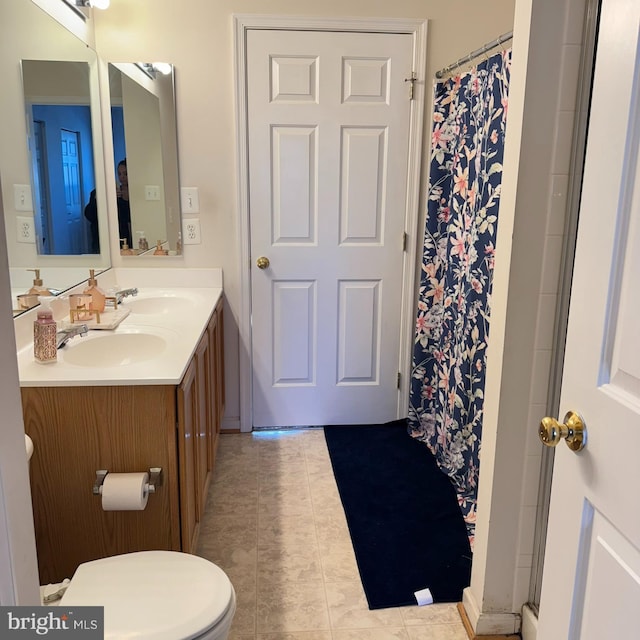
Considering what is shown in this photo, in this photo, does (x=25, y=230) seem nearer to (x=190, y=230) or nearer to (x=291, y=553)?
(x=190, y=230)

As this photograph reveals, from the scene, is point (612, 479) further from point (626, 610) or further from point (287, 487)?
point (287, 487)

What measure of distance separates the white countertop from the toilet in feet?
1.19

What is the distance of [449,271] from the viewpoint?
2.77 meters

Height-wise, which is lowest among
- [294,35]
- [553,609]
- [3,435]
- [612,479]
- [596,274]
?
[553,609]

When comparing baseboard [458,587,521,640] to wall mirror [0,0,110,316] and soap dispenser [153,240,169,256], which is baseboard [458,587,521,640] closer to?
wall mirror [0,0,110,316]

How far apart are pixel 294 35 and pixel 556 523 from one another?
8.34ft

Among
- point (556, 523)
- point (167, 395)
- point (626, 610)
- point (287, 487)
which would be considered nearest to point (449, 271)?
point (287, 487)

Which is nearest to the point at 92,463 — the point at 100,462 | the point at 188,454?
the point at 100,462

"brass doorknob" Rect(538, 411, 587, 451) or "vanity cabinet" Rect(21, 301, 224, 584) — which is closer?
"brass doorknob" Rect(538, 411, 587, 451)

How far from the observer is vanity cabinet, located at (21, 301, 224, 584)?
1637mm

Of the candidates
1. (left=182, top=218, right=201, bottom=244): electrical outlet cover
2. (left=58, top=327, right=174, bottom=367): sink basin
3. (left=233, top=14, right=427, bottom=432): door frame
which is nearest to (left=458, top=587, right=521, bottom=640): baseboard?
(left=58, top=327, right=174, bottom=367): sink basin

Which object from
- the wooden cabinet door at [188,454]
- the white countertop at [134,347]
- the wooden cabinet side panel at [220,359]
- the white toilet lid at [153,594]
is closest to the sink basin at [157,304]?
the white countertop at [134,347]

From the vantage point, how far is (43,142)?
2.14 meters

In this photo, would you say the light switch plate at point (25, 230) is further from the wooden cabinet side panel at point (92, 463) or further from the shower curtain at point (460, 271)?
the shower curtain at point (460, 271)
